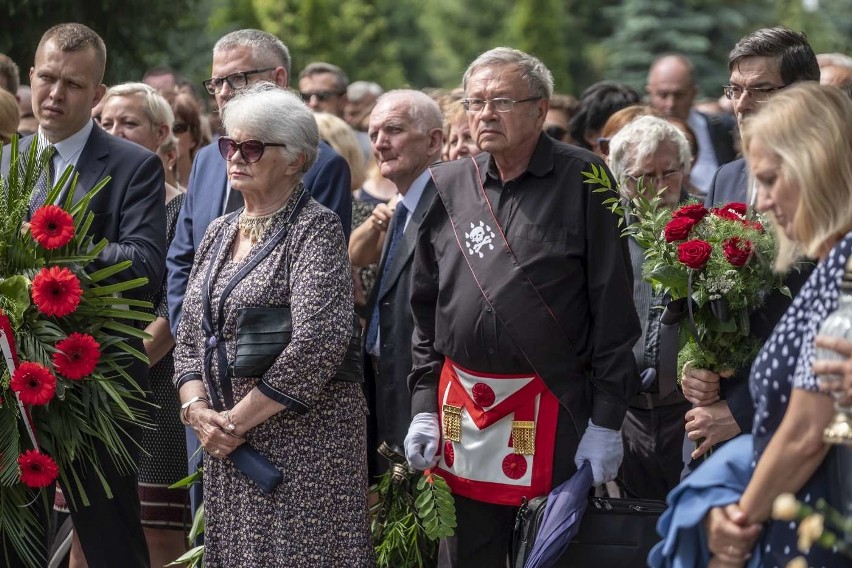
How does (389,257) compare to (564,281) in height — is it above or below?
below

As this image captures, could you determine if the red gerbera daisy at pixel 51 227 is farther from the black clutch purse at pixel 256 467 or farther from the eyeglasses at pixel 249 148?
the black clutch purse at pixel 256 467

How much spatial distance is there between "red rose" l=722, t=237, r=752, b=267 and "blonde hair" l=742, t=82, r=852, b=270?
952 millimetres

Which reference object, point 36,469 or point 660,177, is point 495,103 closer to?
point 660,177

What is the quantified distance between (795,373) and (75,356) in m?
2.95

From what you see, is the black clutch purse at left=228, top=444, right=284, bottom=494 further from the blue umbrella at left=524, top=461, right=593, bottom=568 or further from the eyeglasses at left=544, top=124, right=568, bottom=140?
the eyeglasses at left=544, top=124, right=568, bottom=140

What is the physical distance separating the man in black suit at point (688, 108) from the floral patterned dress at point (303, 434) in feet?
17.3

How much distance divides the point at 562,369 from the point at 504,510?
0.64 m

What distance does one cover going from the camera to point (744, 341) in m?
4.61

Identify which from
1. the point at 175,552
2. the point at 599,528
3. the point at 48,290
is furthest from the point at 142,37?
the point at 599,528

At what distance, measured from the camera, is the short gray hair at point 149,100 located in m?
6.99

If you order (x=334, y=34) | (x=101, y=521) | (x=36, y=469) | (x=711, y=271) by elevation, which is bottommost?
(x=101, y=521)

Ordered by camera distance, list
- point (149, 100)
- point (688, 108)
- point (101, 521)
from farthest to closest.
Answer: point (688, 108), point (149, 100), point (101, 521)

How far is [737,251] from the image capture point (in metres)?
4.40

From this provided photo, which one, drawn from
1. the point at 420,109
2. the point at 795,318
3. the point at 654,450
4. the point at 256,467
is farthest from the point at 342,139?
the point at 795,318
